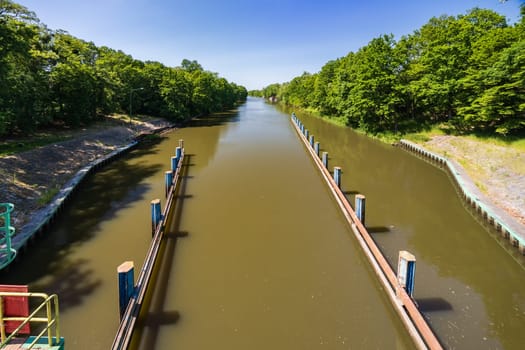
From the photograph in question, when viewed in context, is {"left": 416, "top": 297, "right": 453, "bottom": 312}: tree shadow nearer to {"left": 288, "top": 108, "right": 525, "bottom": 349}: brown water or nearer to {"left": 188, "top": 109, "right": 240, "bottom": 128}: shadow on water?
{"left": 288, "top": 108, "right": 525, "bottom": 349}: brown water

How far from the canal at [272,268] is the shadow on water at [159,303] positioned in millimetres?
27

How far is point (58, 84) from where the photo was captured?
2227cm

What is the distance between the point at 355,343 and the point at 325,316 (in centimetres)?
77

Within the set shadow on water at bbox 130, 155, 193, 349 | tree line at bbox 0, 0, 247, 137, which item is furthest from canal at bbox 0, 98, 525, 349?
tree line at bbox 0, 0, 247, 137

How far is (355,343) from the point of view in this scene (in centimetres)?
542

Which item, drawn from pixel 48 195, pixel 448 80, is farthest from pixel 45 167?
pixel 448 80

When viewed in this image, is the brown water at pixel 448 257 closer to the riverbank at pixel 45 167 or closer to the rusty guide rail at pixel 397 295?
the rusty guide rail at pixel 397 295

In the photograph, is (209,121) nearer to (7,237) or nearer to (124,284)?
(7,237)

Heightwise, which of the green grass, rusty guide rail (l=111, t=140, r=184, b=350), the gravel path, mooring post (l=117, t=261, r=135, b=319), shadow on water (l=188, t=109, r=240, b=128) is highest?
shadow on water (l=188, t=109, r=240, b=128)

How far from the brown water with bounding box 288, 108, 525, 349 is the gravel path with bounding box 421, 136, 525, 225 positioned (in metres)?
1.24

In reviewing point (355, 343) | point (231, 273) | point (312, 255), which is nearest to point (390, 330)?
point (355, 343)

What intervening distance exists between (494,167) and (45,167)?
21682mm

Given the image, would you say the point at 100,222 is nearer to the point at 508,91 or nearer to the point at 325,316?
the point at 325,316

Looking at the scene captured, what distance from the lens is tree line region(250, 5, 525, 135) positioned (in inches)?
712
